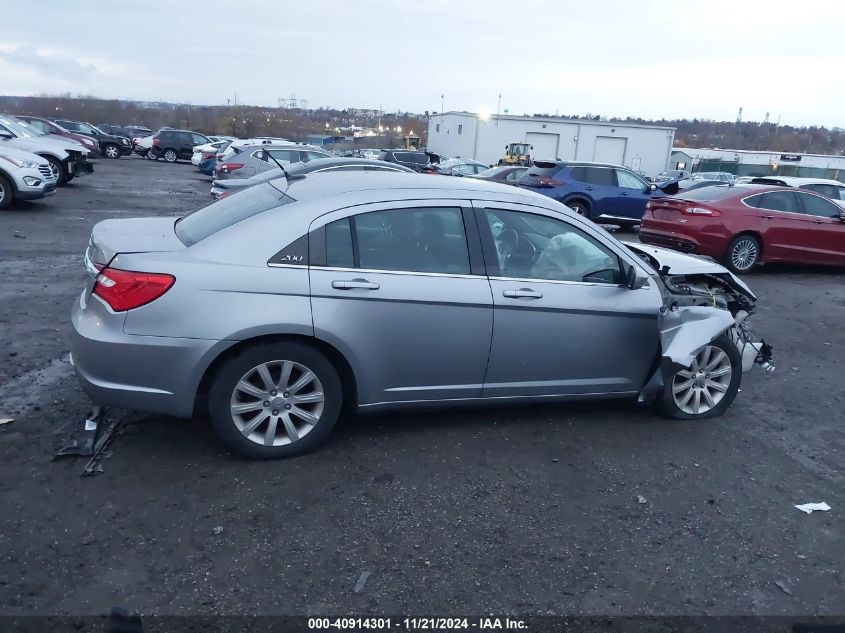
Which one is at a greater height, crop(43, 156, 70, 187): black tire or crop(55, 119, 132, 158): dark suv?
crop(43, 156, 70, 187): black tire

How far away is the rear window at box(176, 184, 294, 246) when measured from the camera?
14.1 feet

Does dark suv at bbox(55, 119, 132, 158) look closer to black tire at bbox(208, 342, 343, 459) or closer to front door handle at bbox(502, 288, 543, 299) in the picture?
black tire at bbox(208, 342, 343, 459)

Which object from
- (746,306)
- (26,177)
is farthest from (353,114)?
(746,306)

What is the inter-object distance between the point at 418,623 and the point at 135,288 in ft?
7.68

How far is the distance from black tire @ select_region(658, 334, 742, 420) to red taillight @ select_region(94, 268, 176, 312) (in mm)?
3493

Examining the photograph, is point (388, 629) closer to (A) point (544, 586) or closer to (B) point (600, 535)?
(A) point (544, 586)

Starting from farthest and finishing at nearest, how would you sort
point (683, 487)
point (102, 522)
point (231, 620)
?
point (683, 487), point (102, 522), point (231, 620)

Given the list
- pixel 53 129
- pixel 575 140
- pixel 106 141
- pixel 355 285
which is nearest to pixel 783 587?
pixel 355 285

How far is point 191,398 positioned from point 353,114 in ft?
453

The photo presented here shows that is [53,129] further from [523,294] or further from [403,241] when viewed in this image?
[523,294]

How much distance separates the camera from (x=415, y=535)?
3.51m

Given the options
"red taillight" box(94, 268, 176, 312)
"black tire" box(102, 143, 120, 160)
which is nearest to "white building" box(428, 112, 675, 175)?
"black tire" box(102, 143, 120, 160)

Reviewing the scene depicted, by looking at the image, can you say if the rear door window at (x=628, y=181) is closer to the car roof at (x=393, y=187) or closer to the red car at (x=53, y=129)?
the car roof at (x=393, y=187)

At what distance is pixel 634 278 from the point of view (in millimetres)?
4715
